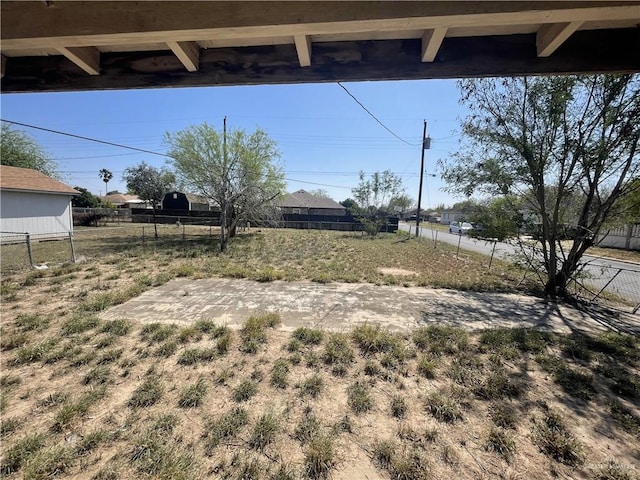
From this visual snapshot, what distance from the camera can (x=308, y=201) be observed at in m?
34.2

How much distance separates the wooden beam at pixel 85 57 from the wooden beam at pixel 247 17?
134 millimetres

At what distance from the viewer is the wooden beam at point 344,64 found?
5.41ft

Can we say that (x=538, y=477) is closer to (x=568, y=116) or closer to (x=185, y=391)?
(x=185, y=391)

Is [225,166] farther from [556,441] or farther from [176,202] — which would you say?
[176,202]

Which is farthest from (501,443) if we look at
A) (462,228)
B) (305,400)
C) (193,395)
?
(462,228)

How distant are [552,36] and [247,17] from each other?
1.73 meters

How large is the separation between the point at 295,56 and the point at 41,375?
12.4ft

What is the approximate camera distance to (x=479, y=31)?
1.64m

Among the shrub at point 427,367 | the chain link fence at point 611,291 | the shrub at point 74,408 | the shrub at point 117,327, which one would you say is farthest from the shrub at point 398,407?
the chain link fence at point 611,291

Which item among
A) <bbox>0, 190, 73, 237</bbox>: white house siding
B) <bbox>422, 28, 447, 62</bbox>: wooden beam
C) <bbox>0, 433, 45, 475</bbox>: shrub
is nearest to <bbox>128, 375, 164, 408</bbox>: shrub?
<bbox>0, 433, 45, 475</bbox>: shrub

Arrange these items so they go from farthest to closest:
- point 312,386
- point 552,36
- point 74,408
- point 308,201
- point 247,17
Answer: point 308,201 → point 312,386 → point 74,408 → point 552,36 → point 247,17

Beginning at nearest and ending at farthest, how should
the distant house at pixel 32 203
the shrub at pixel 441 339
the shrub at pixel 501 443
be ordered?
the shrub at pixel 501 443 → the shrub at pixel 441 339 → the distant house at pixel 32 203

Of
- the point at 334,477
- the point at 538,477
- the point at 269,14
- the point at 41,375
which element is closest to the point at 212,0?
the point at 269,14

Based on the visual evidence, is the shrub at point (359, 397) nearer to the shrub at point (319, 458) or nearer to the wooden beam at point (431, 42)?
the shrub at point (319, 458)
